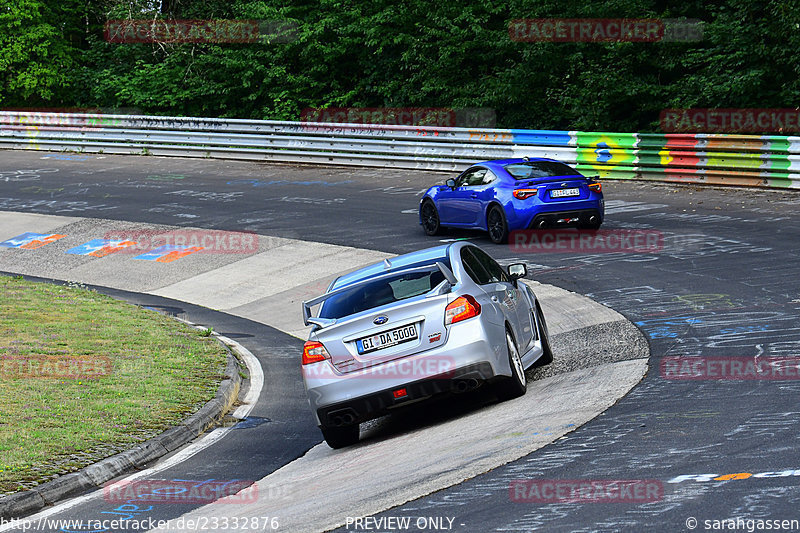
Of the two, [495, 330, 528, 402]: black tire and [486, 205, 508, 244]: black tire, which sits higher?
[495, 330, 528, 402]: black tire

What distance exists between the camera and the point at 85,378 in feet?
38.5

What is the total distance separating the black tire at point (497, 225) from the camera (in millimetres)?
18438

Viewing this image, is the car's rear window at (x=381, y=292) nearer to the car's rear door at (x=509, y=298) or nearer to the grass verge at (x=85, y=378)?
the car's rear door at (x=509, y=298)

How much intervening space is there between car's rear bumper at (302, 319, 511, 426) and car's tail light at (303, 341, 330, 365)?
73 millimetres

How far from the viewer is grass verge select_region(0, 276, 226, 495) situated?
8867 mm

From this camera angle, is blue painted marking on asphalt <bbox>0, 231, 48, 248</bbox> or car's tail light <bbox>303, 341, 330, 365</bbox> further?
blue painted marking on asphalt <bbox>0, 231, 48, 248</bbox>

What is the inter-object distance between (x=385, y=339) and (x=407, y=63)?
1042 inches

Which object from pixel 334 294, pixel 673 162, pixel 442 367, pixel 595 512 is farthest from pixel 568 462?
pixel 673 162

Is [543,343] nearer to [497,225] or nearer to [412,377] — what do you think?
[412,377]

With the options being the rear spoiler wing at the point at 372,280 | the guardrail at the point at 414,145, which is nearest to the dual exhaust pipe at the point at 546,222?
the guardrail at the point at 414,145

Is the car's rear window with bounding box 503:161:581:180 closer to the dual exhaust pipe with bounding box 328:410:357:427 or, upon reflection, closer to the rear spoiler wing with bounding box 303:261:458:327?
the rear spoiler wing with bounding box 303:261:458:327

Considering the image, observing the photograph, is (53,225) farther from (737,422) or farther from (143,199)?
(737,422)

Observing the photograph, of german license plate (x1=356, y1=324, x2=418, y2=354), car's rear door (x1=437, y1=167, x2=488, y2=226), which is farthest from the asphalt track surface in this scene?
german license plate (x1=356, y1=324, x2=418, y2=354)

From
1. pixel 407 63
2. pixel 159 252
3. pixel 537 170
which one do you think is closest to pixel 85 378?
pixel 537 170
